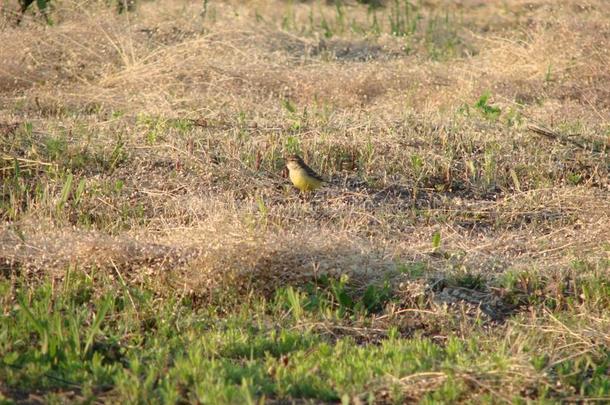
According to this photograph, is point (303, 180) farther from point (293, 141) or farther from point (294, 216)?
point (293, 141)

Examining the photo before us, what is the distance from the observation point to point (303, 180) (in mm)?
7395

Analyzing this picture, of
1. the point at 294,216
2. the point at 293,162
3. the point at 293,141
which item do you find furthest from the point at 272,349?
the point at 293,141

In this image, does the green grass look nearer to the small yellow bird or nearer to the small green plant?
the small yellow bird

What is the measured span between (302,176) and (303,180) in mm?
32

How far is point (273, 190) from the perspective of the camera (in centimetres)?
773

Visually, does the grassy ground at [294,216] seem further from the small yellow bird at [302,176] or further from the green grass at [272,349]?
the small yellow bird at [302,176]

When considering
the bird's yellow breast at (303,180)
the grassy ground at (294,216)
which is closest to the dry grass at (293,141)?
the grassy ground at (294,216)

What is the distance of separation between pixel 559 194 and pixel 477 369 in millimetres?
3294

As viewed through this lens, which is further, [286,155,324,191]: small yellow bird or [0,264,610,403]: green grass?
[286,155,324,191]: small yellow bird

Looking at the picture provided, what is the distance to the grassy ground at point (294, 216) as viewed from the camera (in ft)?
16.1

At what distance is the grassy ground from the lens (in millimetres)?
4914

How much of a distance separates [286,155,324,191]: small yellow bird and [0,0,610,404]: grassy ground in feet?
0.55

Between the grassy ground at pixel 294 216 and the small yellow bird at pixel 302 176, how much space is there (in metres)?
0.17

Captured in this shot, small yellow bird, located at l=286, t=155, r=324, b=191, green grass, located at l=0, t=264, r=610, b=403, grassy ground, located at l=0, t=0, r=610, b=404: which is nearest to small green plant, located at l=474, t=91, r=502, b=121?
grassy ground, located at l=0, t=0, r=610, b=404
